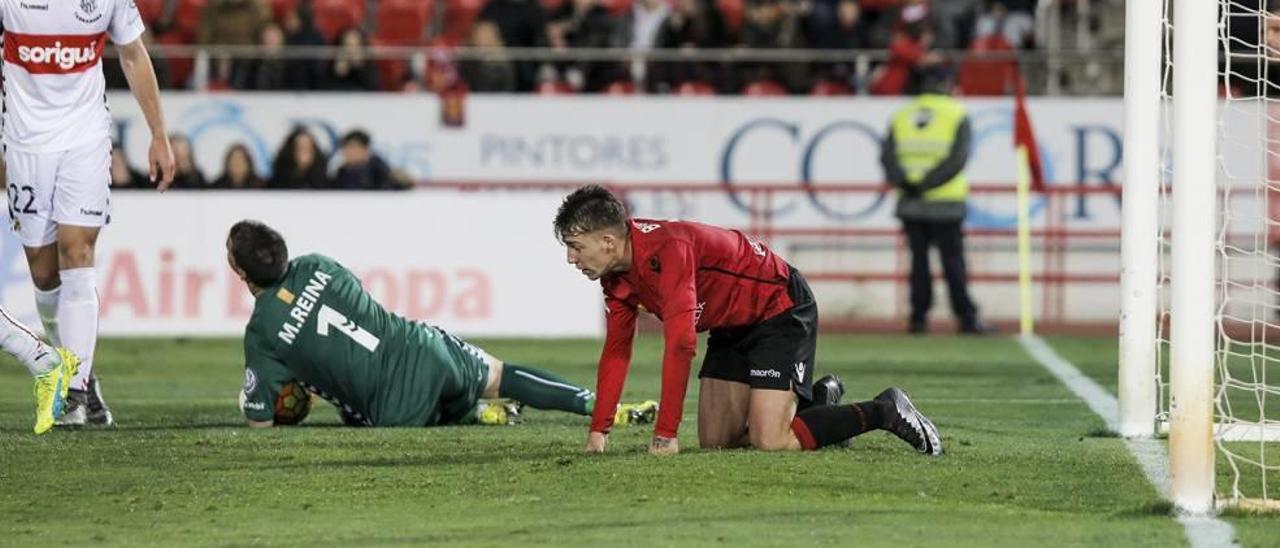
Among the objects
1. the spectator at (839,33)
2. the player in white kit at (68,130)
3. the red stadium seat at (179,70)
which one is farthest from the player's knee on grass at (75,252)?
the spectator at (839,33)

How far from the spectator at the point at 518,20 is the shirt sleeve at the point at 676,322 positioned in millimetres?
14082

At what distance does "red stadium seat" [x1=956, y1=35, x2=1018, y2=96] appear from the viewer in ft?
70.8

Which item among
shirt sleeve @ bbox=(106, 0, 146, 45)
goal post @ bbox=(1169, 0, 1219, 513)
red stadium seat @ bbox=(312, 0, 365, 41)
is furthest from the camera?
red stadium seat @ bbox=(312, 0, 365, 41)

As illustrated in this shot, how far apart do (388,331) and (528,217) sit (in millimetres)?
8494

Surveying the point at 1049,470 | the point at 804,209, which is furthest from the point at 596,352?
the point at 1049,470

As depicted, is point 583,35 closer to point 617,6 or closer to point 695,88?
point 617,6

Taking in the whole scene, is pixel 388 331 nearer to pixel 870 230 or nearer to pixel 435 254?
pixel 435 254

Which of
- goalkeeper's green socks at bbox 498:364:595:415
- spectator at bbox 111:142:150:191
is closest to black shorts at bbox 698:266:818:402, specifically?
goalkeeper's green socks at bbox 498:364:595:415

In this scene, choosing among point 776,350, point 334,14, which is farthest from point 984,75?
point 776,350

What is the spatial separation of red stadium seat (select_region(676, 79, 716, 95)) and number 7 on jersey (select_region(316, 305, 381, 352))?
12205mm

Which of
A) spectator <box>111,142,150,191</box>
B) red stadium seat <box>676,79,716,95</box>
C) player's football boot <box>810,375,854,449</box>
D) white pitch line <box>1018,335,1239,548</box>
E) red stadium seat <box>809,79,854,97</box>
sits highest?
red stadium seat <box>676,79,716,95</box>

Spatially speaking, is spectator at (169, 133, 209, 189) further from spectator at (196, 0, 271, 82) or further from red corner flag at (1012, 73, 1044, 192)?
red corner flag at (1012, 73, 1044, 192)

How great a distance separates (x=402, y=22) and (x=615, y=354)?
48.4 ft

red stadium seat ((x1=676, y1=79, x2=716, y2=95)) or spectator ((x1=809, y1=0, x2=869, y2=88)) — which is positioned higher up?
spectator ((x1=809, y1=0, x2=869, y2=88))
